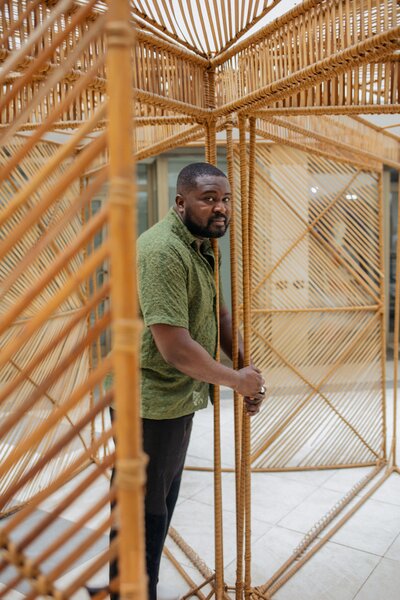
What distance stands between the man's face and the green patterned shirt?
0.03 m

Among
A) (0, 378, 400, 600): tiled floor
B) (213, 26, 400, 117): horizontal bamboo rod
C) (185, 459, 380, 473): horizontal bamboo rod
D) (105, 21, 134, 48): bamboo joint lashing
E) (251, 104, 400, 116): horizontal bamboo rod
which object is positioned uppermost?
(213, 26, 400, 117): horizontal bamboo rod

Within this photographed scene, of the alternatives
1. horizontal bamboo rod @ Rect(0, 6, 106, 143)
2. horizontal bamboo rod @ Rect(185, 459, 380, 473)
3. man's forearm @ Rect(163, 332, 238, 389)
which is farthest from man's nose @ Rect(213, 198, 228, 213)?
horizontal bamboo rod @ Rect(185, 459, 380, 473)

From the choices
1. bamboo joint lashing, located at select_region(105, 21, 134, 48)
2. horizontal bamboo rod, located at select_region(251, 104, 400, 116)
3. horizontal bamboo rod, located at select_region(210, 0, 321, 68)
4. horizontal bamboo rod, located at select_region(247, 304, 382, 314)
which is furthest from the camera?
horizontal bamboo rod, located at select_region(247, 304, 382, 314)

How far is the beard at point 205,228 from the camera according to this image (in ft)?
4.50

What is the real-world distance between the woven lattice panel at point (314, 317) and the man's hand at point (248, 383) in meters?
1.46

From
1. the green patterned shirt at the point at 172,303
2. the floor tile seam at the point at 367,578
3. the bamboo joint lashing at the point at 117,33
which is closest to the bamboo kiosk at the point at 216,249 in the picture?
the bamboo joint lashing at the point at 117,33

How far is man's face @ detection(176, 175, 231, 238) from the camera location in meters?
1.35

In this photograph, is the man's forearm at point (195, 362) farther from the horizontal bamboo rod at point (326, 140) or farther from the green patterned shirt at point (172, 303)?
the horizontal bamboo rod at point (326, 140)

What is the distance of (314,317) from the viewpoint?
2.91 metres

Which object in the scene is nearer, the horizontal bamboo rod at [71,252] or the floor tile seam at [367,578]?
the horizontal bamboo rod at [71,252]

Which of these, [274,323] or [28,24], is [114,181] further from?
[274,323]

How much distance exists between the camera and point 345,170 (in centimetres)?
294

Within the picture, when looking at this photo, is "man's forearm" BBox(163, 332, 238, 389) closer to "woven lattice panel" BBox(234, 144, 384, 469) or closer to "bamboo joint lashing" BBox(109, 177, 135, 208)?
"bamboo joint lashing" BBox(109, 177, 135, 208)

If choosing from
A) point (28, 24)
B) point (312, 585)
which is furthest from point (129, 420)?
point (312, 585)
